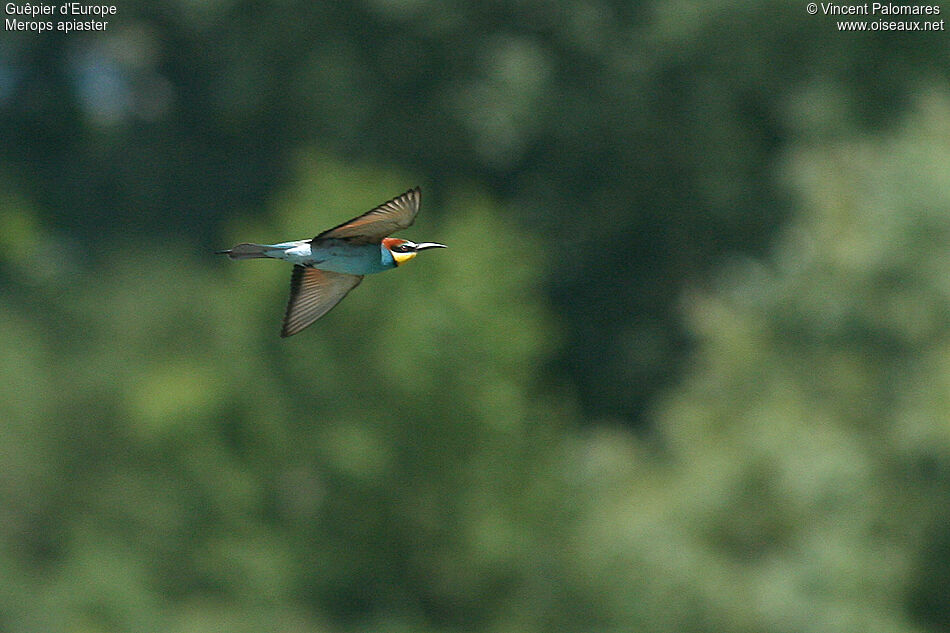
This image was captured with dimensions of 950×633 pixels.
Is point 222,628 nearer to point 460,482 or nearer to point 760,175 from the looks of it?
point 460,482

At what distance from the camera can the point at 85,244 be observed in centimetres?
2603

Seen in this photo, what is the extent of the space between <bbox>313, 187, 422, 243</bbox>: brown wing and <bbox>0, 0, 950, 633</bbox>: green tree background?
3.45 meters

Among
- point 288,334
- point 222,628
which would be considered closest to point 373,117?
point 222,628

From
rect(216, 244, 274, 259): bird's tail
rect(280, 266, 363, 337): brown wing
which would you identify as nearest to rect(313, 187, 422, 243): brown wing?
rect(216, 244, 274, 259): bird's tail

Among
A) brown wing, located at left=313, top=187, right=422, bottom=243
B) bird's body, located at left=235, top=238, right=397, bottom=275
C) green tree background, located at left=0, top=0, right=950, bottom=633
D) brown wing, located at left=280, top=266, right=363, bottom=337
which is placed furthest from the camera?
green tree background, located at left=0, top=0, right=950, bottom=633

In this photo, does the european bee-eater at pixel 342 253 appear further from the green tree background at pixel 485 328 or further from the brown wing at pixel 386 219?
the green tree background at pixel 485 328

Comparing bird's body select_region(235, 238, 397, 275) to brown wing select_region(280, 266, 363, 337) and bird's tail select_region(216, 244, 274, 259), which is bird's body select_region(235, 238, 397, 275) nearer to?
bird's tail select_region(216, 244, 274, 259)

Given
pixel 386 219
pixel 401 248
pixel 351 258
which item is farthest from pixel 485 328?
pixel 386 219

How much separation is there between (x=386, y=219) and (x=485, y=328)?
1273 centimetres

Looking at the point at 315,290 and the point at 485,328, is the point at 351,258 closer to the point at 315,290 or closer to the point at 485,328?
the point at 315,290

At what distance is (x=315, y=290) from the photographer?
17.0ft

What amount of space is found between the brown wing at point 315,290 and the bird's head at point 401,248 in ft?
0.80

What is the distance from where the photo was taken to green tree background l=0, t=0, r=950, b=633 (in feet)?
51.3

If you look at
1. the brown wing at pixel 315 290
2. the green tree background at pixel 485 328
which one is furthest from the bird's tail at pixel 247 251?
the green tree background at pixel 485 328
